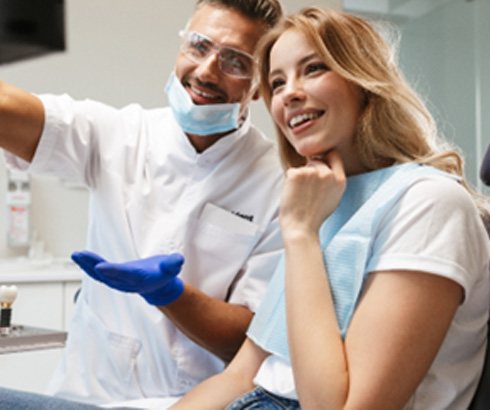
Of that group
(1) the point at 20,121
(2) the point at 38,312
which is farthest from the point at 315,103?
(2) the point at 38,312

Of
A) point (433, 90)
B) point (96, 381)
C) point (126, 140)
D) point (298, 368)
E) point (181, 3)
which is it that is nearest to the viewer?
point (298, 368)

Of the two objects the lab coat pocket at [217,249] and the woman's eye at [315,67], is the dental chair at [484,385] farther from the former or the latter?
the lab coat pocket at [217,249]

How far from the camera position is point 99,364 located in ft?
5.57

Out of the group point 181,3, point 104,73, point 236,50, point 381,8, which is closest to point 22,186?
point 104,73

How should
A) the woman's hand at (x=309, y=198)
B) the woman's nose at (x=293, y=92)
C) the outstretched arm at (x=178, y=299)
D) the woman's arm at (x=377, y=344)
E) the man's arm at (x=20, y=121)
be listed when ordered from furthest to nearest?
the man's arm at (x=20, y=121), the outstretched arm at (x=178, y=299), the woman's nose at (x=293, y=92), the woman's hand at (x=309, y=198), the woman's arm at (x=377, y=344)

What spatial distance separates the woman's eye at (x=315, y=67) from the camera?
4.10ft

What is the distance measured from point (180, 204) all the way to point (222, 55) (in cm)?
40

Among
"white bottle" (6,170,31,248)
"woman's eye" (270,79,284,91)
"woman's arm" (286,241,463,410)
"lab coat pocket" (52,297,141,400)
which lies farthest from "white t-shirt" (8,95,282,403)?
"white bottle" (6,170,31,248)

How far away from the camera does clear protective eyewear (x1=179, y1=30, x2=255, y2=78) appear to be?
67.9 inches

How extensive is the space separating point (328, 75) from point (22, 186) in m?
2.59

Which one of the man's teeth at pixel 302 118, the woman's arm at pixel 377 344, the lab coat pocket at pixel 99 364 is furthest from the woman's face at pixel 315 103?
the lab coat pocket at pixel 99 364

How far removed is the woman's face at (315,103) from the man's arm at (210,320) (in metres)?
0.50

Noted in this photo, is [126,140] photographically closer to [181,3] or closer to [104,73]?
[104,73]

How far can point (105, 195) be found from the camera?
5.77 feet
